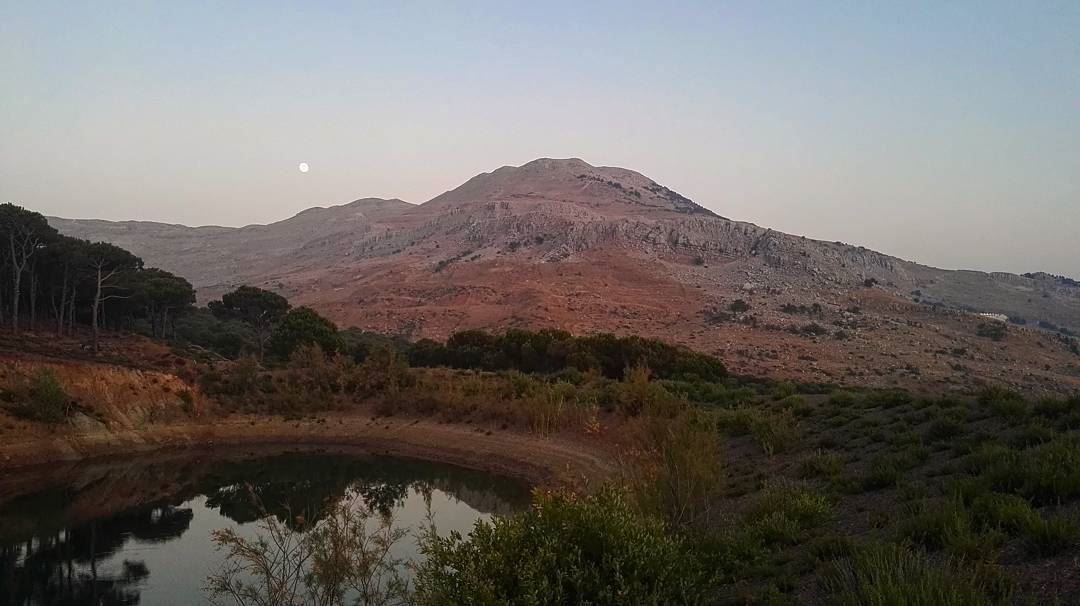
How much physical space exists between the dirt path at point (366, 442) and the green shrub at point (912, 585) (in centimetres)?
1842

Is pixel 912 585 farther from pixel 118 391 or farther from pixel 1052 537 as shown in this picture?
pixel 118 391

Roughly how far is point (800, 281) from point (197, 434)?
7415 centimetres

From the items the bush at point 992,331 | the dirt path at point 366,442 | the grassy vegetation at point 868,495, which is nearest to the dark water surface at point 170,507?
the dirt path at point 366,442

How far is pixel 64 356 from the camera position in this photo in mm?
35438

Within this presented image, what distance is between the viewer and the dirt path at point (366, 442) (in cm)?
2738

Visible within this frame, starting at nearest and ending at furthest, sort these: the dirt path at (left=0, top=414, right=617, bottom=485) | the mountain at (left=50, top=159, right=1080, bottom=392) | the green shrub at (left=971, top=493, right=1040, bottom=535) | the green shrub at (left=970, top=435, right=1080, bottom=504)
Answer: the green shrub at (left=971, top=493, right=1040, bottom=535)
the green shrub at (left=970, top=435, right=1080, bottom=504)
the dirt path at (left=0, top=414, right=617, bottom=485)
the mountain at (left=50, top=159, right=1080, bottom=392)

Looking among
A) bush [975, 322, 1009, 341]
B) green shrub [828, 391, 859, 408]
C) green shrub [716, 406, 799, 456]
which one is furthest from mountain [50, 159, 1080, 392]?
green shrub [716, 406, 799, 456]

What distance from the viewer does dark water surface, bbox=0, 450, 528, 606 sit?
15.8 metres

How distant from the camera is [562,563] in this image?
6.38m

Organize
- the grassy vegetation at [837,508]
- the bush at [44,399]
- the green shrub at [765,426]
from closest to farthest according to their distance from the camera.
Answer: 1. the grassy vegetation at [837,508]
2. the green shrub at [765,426]
3. the bush at [44,399]

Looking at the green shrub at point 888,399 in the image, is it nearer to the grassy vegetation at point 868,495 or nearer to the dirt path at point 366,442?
the grassy vegetation at point 868,495

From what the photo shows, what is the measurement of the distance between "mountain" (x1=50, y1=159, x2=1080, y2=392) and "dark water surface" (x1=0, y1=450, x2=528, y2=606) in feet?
100

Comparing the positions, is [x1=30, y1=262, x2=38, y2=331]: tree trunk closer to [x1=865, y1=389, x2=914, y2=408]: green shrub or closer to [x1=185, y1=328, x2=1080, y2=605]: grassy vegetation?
[x1=185, y1=328, x2=1080, y2=605]: grassy vegetation

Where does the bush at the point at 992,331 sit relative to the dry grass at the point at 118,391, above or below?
above
